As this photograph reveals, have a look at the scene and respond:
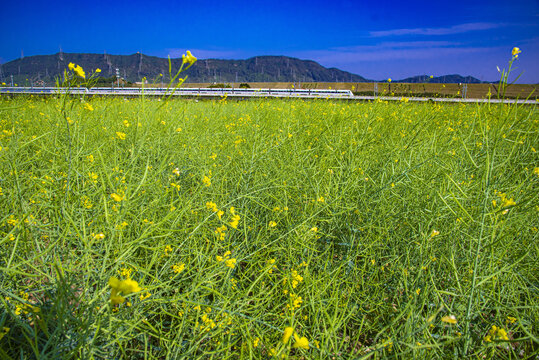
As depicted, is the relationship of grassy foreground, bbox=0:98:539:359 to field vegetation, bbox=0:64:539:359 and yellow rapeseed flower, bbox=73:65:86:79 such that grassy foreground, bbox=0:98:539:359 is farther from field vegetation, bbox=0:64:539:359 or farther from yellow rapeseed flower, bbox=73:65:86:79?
yellow rapeseed flower, bbox=73:65:86:79

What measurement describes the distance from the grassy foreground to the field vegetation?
0.05 feet

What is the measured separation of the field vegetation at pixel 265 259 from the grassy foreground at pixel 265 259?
14mm

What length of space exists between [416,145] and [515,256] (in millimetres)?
1271

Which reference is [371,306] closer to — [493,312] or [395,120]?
[493,312]

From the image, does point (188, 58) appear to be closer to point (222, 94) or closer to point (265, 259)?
point (265, 259)

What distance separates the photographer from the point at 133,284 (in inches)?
18.0

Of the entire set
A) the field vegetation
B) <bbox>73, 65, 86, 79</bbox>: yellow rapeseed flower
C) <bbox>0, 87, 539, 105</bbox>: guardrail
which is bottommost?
the field vegetation

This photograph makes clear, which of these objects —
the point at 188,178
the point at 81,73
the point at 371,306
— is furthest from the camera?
the point at 188,178

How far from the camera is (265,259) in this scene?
1453mm

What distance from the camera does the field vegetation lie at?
95cm

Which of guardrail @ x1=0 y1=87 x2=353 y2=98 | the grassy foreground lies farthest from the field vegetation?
guardrail @ x1=0 y1=87 x2=353 y2=98

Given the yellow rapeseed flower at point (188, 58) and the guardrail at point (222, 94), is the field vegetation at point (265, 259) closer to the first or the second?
the guardrail at point (222, 94)

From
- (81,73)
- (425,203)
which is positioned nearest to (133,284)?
(81,73)

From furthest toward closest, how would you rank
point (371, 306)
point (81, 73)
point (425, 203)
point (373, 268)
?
1. point (425, 203)
2. point (373, 268)
3. point (371, 306)
4. point (81, 73)
